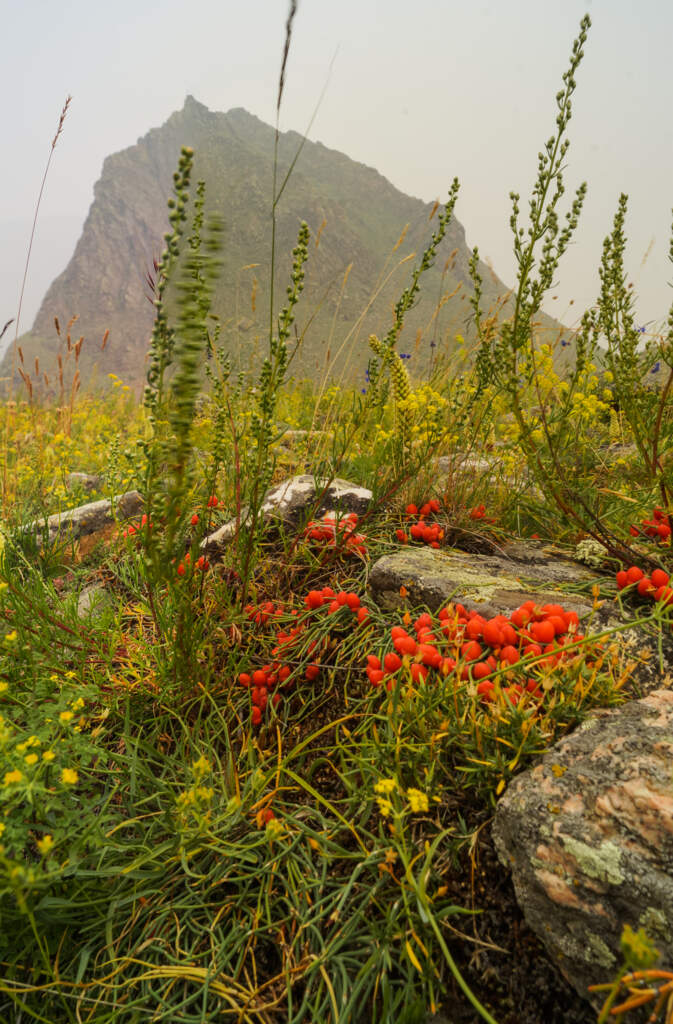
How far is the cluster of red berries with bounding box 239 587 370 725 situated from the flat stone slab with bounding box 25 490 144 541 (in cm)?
154

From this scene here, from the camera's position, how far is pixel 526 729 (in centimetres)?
132

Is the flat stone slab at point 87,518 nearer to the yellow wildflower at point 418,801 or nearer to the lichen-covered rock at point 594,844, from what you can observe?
the yellow wildflower at point 418,801

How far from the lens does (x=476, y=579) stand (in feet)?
7.16

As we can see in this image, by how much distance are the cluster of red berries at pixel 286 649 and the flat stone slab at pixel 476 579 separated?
20cm

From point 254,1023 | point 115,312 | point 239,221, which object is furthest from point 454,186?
point 115,312

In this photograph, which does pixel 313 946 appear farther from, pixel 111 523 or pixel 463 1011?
pixel 111 523

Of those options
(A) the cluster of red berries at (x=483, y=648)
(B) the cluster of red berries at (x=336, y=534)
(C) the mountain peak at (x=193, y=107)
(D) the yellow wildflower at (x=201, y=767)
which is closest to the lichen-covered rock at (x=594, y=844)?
(A) the cluster of red berries at (x=483, y=648)

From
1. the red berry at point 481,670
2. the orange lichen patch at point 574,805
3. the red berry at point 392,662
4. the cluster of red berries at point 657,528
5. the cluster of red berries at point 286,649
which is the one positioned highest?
the cluster of red berries at point 657,528

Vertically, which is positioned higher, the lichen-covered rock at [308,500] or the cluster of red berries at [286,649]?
the lichen-covered rock at [308,500]

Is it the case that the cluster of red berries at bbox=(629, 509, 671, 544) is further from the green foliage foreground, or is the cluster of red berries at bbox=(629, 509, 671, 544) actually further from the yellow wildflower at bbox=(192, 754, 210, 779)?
the yellow wildflower at bbox=(192, 754, 210, 779)

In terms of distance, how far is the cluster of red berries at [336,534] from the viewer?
246cm

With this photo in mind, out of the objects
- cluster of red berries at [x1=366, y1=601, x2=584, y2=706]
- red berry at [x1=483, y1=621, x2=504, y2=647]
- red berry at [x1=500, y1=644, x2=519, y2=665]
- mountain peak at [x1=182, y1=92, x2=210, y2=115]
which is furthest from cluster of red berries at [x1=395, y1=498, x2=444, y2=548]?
mountain peak at [x1=182, y1=92, x2=210, y2=115]

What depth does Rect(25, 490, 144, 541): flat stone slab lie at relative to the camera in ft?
10.7

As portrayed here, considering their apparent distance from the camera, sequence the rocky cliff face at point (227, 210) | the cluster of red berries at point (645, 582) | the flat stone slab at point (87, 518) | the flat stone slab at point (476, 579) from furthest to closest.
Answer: the rocky cliff face at point (227, 210), the flat stone slab at point (87, 518), the flat stone slab at point (476, 579), the cluster of red berries at point (645, 582)
